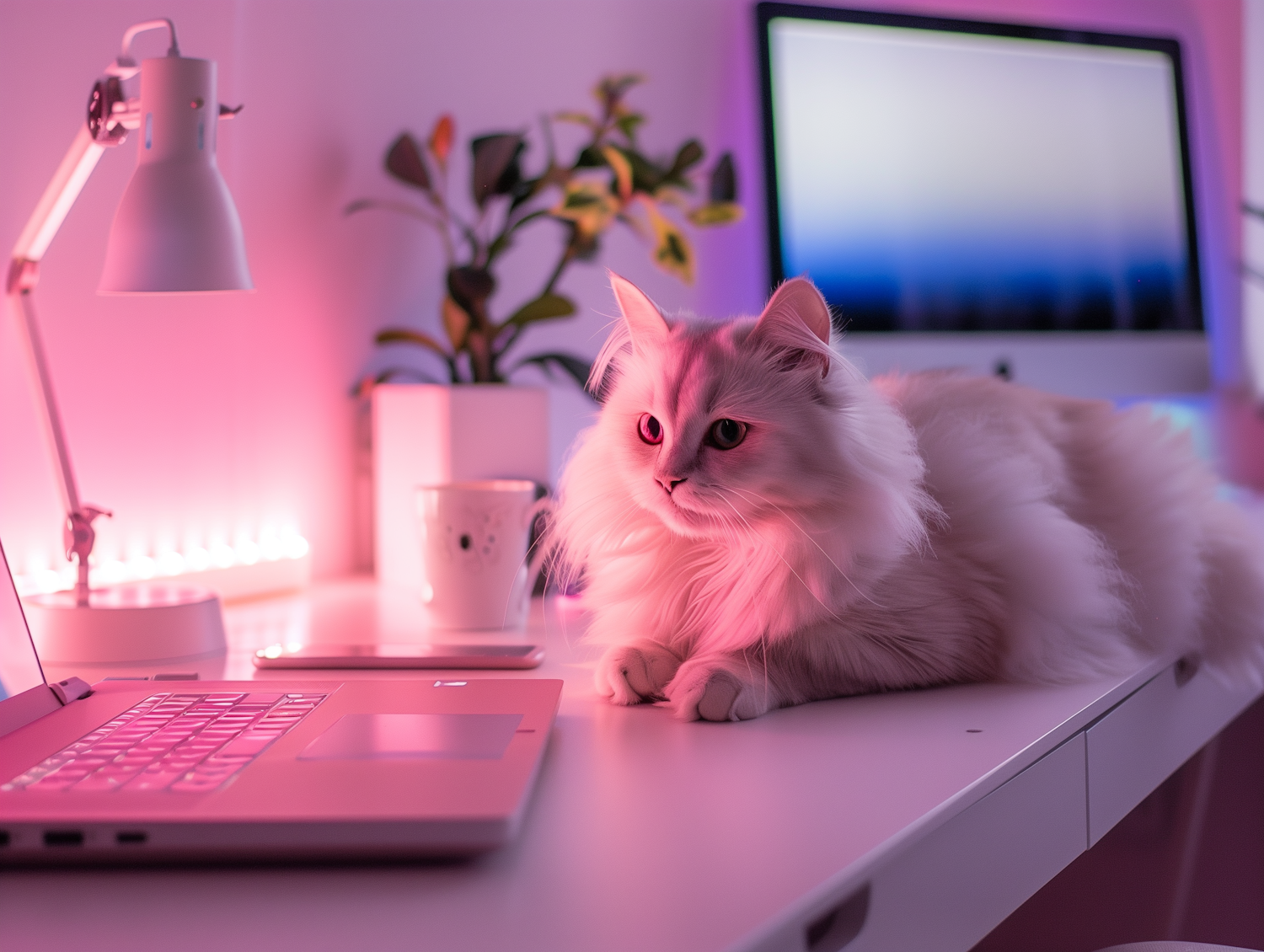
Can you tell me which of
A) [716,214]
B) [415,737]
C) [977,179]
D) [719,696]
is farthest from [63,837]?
[977,179]

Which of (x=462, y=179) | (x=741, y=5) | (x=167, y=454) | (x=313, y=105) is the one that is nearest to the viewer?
(x=167, y=454)

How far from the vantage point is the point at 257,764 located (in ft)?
1.99

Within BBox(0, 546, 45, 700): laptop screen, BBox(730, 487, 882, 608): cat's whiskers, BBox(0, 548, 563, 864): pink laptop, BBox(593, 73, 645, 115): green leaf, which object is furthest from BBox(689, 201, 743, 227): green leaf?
BBox(0, 546, 45, 700): laptop screen

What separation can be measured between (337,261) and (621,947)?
4.24 ft

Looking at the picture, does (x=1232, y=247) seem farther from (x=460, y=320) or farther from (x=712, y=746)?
(x=712, y=746)

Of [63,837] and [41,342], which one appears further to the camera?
[41,342]

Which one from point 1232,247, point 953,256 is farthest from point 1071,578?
point 1232,247

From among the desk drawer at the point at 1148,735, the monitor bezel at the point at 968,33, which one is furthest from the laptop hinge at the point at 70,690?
the monitor bezel at the point at 968,33

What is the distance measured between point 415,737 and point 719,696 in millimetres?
237

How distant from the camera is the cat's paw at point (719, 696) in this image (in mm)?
802

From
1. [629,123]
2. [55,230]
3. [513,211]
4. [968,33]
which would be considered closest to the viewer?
[55,230]

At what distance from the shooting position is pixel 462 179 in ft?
5.62

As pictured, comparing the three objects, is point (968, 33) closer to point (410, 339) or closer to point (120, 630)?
point (410, 339)

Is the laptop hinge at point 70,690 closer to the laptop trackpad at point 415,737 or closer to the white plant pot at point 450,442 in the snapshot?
the laptop trackpad at point 415,737
